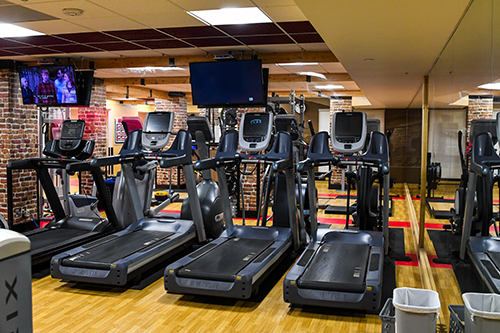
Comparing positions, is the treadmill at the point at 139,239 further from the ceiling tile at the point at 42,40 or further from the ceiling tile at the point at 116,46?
the ceiling tile at the point at 42,40

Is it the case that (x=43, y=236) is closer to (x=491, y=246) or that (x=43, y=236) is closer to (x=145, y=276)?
(x=145, y=276)

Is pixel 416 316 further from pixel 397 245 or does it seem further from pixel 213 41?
pixel 213 41

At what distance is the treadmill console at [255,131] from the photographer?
5.55m

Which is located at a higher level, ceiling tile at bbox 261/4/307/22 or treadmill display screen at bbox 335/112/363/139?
ceiling tile at bbox 261/4/307/22

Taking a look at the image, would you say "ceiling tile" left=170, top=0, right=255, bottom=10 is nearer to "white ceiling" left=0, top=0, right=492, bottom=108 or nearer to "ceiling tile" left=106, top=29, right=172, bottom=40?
"white ceiling" left=0, top=0, right=492, bottom=108

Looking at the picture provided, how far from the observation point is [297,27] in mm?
5133

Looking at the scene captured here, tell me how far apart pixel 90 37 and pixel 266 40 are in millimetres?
2203

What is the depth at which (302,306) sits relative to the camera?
3967mm

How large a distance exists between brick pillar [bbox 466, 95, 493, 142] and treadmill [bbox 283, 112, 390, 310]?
1.69 m

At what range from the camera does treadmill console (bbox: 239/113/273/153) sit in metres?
5.55

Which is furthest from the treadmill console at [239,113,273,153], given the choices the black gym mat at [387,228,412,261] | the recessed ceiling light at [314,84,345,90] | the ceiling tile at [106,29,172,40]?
the recessed ceiling light at [314,84,345,90]

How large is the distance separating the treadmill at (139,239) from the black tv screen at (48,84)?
4.88ft

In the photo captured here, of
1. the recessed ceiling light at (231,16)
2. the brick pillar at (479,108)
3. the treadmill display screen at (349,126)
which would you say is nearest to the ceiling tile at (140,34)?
the recessed ceiling light at (231,16)

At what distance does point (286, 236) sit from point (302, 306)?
1.24 metres
